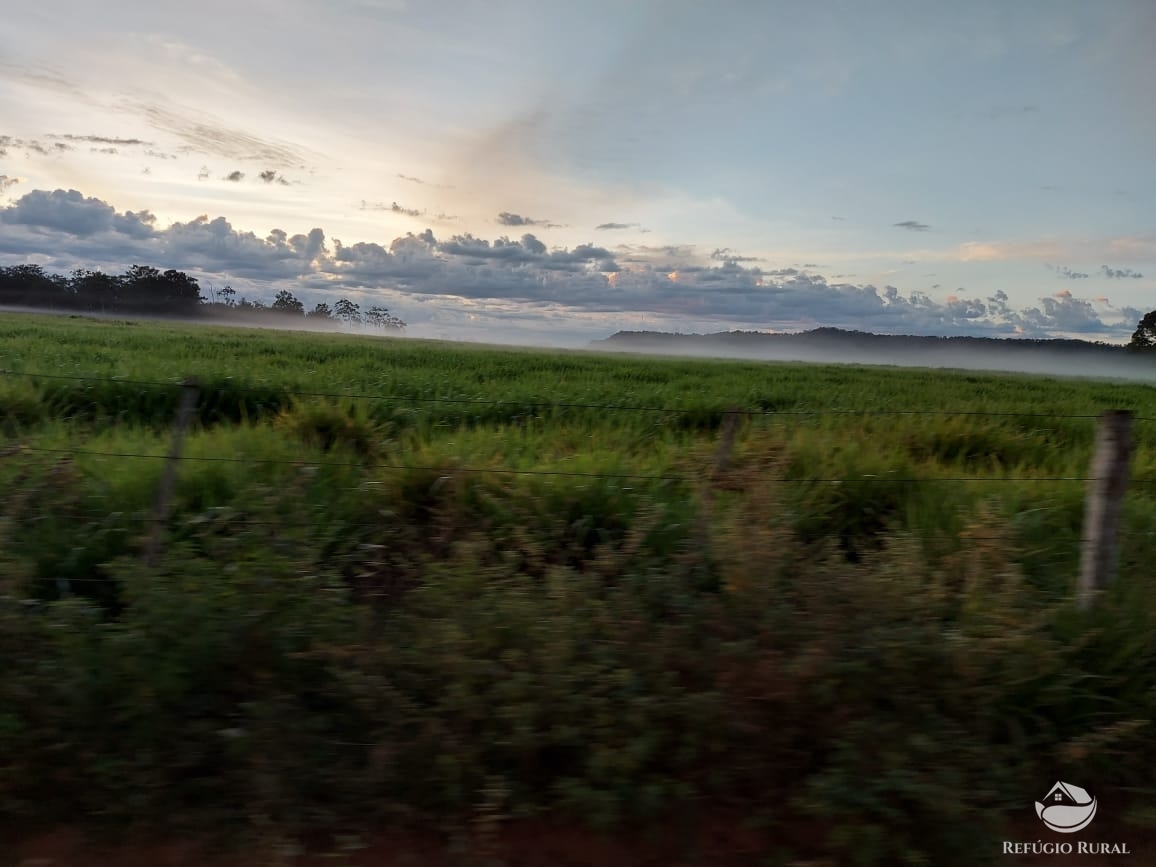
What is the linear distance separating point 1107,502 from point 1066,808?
181 cm

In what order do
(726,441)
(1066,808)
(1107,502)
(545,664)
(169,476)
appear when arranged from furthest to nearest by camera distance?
(726,441)
(169,476)
(1107,502)
(545,664)
(1066,808)

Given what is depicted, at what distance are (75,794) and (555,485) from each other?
11.4 ft

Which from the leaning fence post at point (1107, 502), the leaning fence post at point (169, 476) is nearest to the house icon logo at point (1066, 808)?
the leaning fence post at point (1107, 502)

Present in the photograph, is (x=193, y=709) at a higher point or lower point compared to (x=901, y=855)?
higher

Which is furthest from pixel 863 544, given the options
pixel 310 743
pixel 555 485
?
pixel 310 743

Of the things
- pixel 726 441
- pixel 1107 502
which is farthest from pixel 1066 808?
pixel 726 441

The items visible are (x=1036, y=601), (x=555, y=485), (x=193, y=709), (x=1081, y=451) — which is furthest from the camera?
(x=1081, y=451)

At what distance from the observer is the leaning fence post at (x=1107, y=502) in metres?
4.12

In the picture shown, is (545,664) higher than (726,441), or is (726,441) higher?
(726,441)

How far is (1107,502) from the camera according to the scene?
4.14m

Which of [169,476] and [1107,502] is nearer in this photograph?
[1107,502]

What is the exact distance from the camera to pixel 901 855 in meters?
2.65

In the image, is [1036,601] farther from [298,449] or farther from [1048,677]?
[298,449]

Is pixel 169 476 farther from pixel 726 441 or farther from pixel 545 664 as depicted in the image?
pixel 726 441
